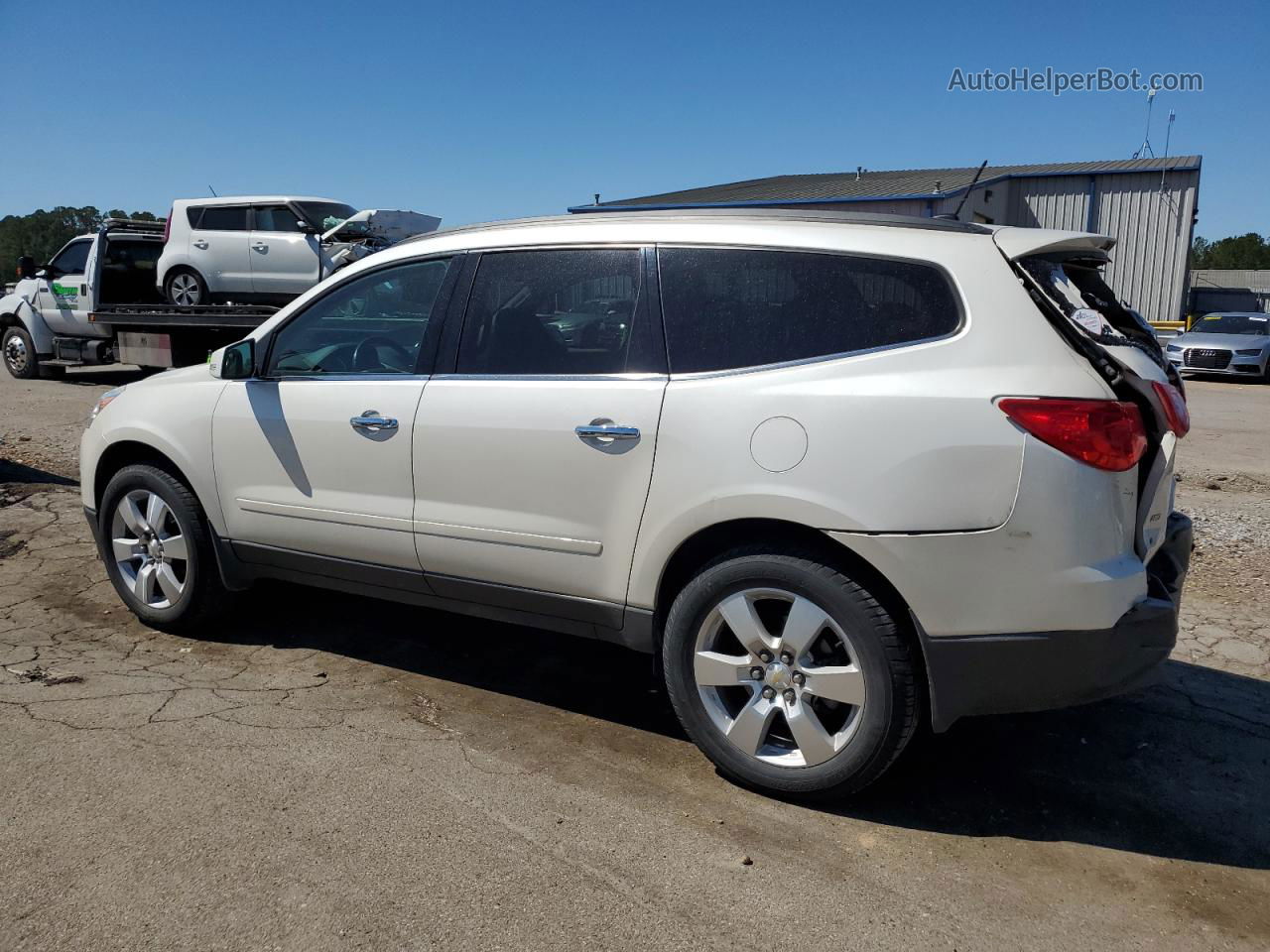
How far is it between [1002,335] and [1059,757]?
1.68 metres

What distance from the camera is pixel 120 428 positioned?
4.81m

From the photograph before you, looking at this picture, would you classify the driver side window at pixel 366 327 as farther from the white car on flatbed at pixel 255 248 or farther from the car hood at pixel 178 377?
the white car on flatbed at pixel 255 248

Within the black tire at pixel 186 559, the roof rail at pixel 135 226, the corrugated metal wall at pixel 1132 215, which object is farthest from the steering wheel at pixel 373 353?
the corrugated metal wall at pixel 1132 215

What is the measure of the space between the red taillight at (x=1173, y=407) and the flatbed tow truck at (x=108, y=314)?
8289mm

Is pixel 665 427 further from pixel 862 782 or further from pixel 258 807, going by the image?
pixel 258 807

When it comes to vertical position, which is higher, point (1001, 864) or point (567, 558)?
point (567, 558)

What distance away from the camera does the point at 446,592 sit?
4.04 m

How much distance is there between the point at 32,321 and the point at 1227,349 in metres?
21.4

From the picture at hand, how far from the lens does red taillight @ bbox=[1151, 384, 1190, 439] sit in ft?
10.4

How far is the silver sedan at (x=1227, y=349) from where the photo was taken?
64.2 feet

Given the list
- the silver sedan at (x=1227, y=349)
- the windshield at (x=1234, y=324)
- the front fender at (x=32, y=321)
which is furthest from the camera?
the windshield at (x=1234, y=324)

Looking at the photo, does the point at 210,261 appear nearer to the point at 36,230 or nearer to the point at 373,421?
the point at 373,421

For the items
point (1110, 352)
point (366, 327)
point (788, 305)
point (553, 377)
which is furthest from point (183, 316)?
point (1110, 352)

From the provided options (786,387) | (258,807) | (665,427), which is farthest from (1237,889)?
(258,807)
